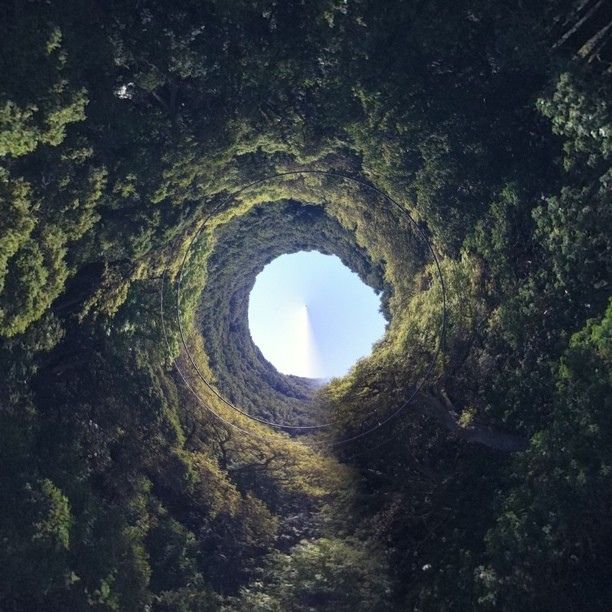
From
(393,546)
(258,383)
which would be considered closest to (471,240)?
(393,546)

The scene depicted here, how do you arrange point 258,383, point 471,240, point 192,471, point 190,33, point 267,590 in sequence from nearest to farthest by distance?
point 190,33 → point 267,590 → point 471,240 → point 192,471 → point 258,383

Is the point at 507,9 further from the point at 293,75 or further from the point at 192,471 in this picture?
the point at 192,471

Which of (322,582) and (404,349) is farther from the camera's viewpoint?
(404,349)

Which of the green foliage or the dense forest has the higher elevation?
the dense forest

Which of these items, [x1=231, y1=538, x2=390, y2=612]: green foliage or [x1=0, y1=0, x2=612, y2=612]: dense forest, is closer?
[x1=0, y1=0, x2=612, y2=612]: dense forest

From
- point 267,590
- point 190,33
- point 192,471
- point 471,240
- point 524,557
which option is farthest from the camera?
point 192,471

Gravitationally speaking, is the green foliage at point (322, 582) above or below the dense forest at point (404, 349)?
below

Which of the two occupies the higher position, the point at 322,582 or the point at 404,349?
the point at 404,349

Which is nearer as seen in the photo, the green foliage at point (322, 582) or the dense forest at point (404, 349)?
the dense forest at point (404, 349)
